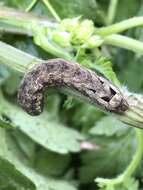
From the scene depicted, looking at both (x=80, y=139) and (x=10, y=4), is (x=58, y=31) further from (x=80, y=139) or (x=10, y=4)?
(x=80, y=139)

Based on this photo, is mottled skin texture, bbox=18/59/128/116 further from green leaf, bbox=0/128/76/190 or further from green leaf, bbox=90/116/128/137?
green leaf, bbox=90/116/128/137

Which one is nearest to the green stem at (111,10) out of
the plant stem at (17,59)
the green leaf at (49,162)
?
the green leaf at (49,162)

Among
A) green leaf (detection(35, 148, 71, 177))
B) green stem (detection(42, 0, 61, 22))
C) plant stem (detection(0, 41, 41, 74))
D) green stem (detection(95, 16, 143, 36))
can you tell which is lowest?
green leaf (detection(35, 148, 71, 177))

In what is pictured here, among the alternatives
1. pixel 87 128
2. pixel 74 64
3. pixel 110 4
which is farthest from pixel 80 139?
pixel 74 64

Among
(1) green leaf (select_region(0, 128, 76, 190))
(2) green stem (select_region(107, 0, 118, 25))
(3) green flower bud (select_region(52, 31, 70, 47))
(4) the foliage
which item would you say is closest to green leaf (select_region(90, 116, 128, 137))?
(4) the foliage

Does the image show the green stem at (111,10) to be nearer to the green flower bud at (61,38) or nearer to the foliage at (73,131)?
the foliage at (73,131)

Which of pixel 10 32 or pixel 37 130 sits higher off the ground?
pixel 10 32
